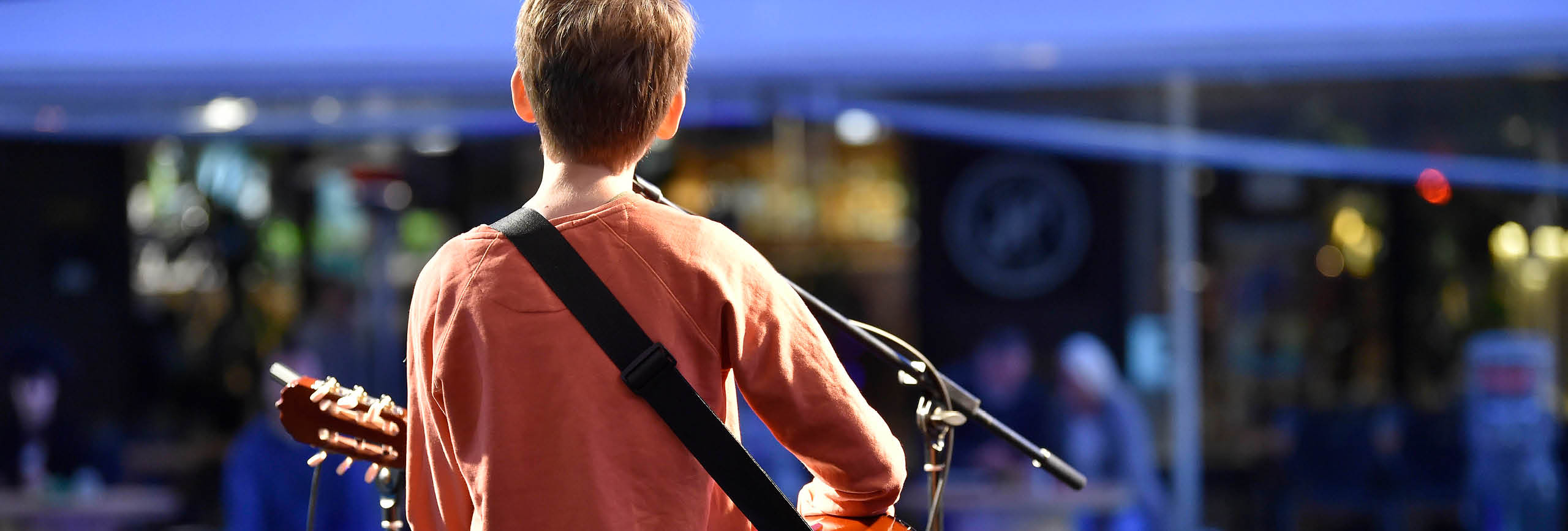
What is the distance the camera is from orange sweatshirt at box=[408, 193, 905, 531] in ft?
3.85

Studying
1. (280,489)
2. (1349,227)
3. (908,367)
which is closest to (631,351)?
(908,367)

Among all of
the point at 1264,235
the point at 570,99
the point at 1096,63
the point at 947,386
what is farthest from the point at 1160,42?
the point at 570,99

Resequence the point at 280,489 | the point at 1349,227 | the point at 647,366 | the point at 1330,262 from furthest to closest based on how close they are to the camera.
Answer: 1. the point at 1330,262
2. the point at 1349,227
3. the point at 280,489
4. the point at 647,366

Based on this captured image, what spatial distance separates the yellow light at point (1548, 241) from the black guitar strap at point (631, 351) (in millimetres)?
5633

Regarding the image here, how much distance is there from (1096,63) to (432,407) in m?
3.81

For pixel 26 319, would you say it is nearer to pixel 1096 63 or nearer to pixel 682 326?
pixel 1096 63

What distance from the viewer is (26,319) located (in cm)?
706

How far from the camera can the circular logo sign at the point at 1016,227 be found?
6.91m

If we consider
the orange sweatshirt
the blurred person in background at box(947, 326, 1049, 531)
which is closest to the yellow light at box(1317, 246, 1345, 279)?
the blurred person in background at box(947, 326, 1049, 531)

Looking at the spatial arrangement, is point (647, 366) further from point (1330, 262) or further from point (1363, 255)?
point (1363, 255)

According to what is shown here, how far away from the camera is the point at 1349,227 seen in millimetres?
6105

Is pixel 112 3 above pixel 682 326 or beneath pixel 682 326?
above

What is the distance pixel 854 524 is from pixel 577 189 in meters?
0.43

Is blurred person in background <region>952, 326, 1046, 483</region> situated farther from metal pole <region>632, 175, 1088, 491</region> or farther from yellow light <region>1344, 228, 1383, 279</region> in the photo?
metal pole <region>632, 175, 1088, 491</region>
